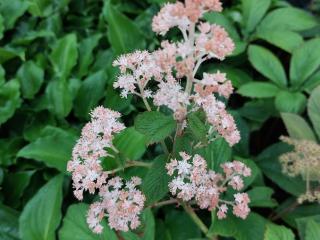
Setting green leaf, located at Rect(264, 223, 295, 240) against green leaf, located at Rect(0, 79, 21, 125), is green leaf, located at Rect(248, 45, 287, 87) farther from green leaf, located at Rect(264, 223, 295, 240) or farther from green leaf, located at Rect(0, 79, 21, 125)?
green leaf, located at Rect(0, 79, 21, 125)

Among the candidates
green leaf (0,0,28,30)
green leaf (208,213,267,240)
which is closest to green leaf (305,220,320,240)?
green leaf (208,213,267,240)

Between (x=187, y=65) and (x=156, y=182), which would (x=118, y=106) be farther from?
(x=187, y=65)

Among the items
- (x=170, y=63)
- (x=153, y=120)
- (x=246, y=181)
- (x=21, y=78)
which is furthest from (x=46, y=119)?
(x=170, y=63)

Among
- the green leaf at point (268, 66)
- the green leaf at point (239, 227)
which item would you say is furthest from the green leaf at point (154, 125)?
the green leaf at point (268, 66)

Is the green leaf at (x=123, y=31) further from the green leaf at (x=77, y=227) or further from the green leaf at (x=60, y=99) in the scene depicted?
the green leaf at (x=77, y=227)

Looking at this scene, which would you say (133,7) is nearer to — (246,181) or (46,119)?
(46,119)
